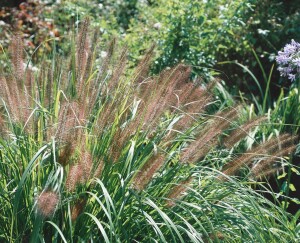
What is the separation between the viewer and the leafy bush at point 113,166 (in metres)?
3.64

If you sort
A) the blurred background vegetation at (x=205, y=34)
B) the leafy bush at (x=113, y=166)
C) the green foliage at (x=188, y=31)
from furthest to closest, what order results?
the green foliage at (x=188, y=31) → the blurred background vegetation at (x=205, y=34) → the leafy bush at (x=113, y=166)

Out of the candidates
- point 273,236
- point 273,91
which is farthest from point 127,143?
point 273,91

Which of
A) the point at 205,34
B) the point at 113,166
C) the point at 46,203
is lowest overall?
the point at 205,34

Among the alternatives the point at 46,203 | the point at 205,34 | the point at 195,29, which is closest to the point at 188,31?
the point at 195,29

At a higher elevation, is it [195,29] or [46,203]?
[46,203]

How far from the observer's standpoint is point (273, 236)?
4.09m

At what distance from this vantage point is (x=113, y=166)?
3.92 meters

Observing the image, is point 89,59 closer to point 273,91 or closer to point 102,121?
point 102,121

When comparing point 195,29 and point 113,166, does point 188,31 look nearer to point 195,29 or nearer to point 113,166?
point 195,29

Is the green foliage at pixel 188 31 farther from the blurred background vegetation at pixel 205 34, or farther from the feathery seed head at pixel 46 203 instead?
the feathery seed head at pixel 46 203

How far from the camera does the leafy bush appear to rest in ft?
11.9

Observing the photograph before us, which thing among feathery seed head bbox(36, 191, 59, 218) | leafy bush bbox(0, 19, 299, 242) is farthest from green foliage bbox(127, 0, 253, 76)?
feathery seed head bbox(36, 191, 59, 218)

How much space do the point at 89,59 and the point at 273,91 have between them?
18.0 feet

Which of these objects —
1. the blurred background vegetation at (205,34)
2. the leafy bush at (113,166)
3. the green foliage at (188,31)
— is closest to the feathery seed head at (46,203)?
the leafy bush at (113,166)
